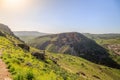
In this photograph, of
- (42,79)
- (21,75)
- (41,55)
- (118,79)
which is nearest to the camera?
(21,75)

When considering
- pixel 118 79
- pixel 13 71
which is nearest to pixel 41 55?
pixel 13 71

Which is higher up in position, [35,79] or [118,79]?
[35,79]

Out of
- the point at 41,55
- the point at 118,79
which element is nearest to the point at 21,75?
the point at 41,55

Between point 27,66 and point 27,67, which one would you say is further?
point 27,66

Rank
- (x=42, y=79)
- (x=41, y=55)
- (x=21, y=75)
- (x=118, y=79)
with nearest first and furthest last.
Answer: (x=21, y=75), (x=42, y=79), (x=41, y=55), (x=118, y=79)

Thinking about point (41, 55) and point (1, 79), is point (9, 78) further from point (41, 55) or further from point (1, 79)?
point (41, 55)

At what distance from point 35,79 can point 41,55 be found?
44.2 m

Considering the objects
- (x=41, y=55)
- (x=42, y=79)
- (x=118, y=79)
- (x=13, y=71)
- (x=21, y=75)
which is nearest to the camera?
(x=21, y=75)

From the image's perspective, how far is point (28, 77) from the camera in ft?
49.7

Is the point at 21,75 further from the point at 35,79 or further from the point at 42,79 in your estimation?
the point at 42,79

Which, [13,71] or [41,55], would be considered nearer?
[13,71]

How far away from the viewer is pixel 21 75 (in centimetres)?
1502

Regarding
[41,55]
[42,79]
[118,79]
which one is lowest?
[118,79]

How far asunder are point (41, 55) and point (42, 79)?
141 ft
